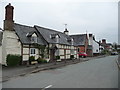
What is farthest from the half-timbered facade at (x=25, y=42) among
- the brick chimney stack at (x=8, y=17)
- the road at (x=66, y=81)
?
the road at (x=66, y=81)

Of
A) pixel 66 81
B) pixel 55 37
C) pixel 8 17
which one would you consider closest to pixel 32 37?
pixel 8 17

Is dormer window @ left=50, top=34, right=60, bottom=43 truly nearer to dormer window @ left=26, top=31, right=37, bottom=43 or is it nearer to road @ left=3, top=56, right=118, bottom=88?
dormer window @ left=26, top=31, right=37, bottom=43

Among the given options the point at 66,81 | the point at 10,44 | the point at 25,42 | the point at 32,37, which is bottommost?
the point at 66,81

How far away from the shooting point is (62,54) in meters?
32.0

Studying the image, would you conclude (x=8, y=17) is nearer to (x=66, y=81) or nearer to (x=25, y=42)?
(x=25, y=42)

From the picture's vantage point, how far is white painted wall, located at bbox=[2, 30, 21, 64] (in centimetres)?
2022

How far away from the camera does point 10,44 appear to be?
67.8ft

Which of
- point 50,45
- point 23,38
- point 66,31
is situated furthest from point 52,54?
point 66,31

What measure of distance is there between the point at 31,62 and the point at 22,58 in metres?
1.59

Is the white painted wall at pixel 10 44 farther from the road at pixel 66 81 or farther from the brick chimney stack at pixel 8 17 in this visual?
Answer: the road at pixel 66 81

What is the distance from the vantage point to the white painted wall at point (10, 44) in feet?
66.3

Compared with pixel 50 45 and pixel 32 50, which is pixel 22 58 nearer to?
pixel 32 50

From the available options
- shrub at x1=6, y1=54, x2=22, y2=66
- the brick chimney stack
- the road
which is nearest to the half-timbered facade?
the brick chimney stack

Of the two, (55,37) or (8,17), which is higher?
(8,17)
